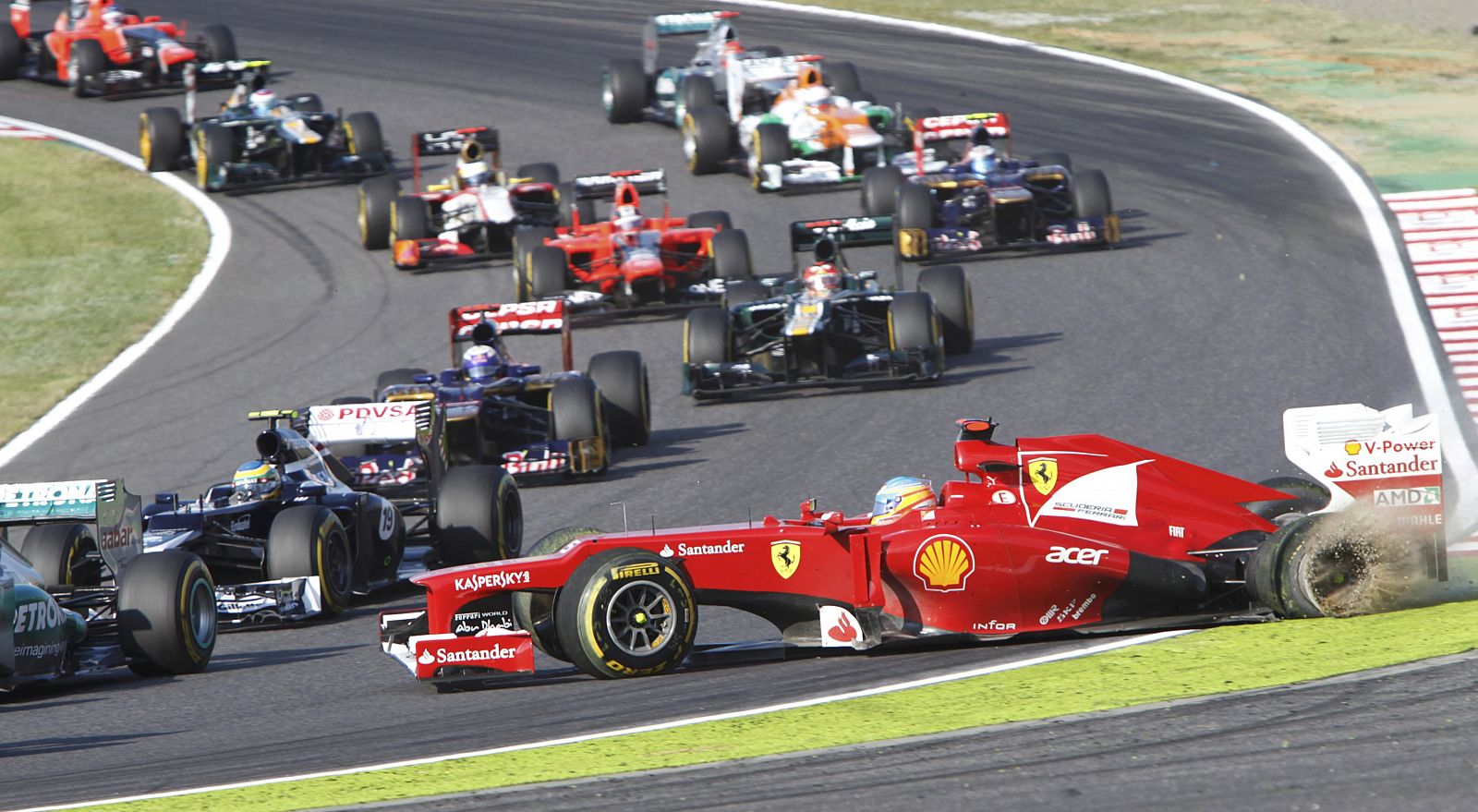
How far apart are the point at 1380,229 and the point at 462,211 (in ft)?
39.1

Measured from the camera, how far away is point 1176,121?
32.4m

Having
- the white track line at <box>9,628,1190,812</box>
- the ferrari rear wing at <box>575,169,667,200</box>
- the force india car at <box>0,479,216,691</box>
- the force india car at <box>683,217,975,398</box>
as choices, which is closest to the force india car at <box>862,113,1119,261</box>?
the ferrari rear wing at <box>575,169,667,200</box>

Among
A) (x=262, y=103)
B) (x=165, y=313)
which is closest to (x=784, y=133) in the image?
(x=262, y=103)

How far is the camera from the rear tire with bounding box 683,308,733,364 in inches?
801

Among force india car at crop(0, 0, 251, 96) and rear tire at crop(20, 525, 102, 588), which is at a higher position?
force india car at crop(0, 0, 251, 96)

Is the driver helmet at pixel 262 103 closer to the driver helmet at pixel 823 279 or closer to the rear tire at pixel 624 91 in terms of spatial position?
the rear tire at pixel 624 91

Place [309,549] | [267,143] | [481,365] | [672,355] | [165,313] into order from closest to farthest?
[309,549], [481,365], [672,355], [165,313], [267,143]

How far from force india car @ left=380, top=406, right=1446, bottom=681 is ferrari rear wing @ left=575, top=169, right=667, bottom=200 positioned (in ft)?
42.6

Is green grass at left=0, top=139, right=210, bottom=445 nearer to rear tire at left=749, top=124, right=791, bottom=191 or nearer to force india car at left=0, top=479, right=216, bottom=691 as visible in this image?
rear tire at left=749, top=124, right=791, bottom=191

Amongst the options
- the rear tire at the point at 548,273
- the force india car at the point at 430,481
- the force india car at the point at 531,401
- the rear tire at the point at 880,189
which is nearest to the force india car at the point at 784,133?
the rear tire at the point at 880,189

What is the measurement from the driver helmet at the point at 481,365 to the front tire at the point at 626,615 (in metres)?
8.19

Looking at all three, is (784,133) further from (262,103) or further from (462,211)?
(262,103)

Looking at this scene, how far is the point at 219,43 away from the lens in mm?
36094

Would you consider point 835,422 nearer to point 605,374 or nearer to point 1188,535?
point 605,374
